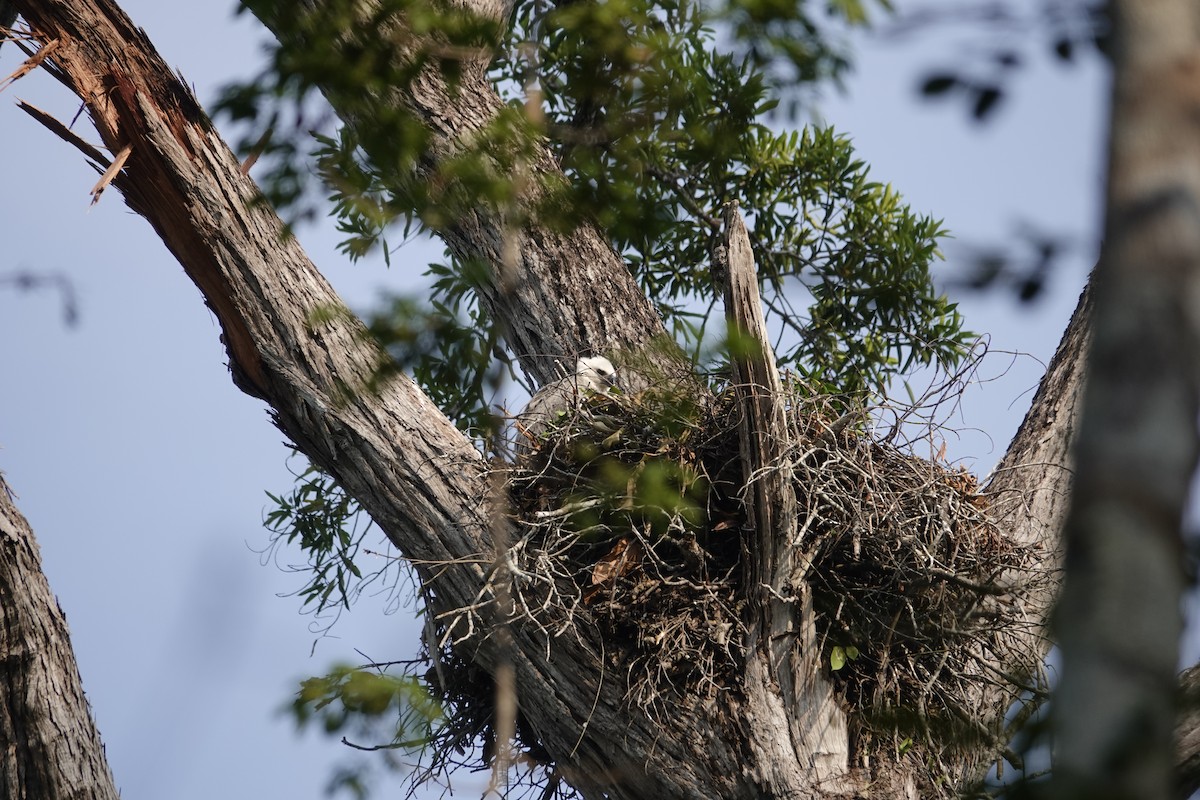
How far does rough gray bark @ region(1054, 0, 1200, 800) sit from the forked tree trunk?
224 cm

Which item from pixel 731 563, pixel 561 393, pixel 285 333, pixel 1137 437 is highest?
pixel 285 333

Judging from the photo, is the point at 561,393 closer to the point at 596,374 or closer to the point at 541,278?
the point at 596,374

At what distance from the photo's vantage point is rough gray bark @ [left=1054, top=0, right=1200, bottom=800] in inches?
58.4

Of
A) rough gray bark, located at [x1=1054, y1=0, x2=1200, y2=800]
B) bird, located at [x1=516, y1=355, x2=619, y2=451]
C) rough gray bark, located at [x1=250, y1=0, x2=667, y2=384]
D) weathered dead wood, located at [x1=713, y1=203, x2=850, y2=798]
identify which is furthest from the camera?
rough gray bark, located at [x1=250, y1=0, x2=667, y2=384]

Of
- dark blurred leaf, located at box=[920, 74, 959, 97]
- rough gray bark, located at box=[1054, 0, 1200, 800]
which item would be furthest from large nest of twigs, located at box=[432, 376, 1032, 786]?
rough gray bark, located at box=[1054, 0, 1200, 800]

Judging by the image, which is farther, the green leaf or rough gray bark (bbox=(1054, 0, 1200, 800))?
the green leaf

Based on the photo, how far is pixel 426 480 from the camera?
4418mm

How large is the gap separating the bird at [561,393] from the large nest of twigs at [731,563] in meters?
0.33

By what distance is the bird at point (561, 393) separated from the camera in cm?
470

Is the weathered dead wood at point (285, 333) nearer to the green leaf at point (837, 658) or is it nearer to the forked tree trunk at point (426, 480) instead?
the forked tree trunk at point (426, 480)

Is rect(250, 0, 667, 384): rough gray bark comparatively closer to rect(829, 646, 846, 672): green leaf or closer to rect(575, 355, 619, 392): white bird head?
rect(575, 355, 619, 392): white bird head

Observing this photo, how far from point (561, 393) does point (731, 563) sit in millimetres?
1024

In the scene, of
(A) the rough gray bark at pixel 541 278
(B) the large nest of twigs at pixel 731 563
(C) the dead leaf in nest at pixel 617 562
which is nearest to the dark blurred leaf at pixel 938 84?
(B) the large nest of twigs at pixel 731 563

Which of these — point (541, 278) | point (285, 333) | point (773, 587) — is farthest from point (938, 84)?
point (541, 278)
